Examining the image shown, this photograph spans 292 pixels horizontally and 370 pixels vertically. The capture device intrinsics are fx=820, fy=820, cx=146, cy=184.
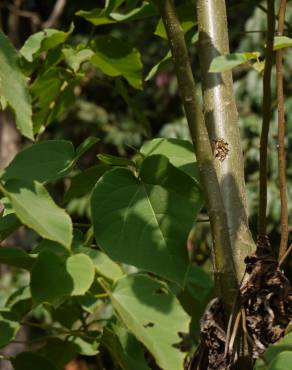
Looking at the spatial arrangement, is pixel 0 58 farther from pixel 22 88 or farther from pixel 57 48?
pixel 57 48

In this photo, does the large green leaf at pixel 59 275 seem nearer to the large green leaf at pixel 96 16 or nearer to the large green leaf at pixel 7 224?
the large green leaf at pixel 7 224

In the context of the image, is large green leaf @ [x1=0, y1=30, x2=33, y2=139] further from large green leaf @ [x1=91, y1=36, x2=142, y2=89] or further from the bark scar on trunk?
large green leaf @ [x1=91, y1=36, x2=142, y2=89]

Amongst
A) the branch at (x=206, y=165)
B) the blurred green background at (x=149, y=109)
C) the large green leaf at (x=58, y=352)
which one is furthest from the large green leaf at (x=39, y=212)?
the blurred green background at (x=149, y=109)

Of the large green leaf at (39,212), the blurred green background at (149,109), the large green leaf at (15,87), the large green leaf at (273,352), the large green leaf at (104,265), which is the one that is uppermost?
the large green leaf at (15,87)

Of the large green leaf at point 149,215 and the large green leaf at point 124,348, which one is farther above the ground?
the large green leaf at point 149,215

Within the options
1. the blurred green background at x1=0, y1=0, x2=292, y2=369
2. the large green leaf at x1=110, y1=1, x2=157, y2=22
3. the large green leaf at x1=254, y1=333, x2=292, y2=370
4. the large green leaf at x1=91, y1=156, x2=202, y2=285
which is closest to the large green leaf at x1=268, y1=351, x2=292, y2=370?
the large green leaf at x1=254, y1=333, x2=292, y2=370

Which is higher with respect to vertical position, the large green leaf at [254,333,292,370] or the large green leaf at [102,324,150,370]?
the large green leaf at [254,333,292,370]

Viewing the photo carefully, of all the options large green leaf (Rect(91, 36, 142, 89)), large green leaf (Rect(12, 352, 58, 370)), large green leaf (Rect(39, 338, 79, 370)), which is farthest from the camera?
large green leaf (Rect(91, 36, 142, 89))

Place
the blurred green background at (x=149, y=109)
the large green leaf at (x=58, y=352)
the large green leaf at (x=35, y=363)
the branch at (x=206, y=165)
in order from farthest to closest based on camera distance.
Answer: the blurred green background at (x=149, y=109) < the large green leaf at (x=58, y=352) < the large green leaf at (x=35, y=363) < the branch at (x=206, y=165)
